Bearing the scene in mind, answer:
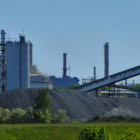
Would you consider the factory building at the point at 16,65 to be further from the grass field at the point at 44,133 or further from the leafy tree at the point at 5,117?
the grass field at the point at 44,133

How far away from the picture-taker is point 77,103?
1757 inches

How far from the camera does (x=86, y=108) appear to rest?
4362 centimetres

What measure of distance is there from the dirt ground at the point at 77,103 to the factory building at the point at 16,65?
18.0 meters

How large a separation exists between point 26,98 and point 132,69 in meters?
23.5

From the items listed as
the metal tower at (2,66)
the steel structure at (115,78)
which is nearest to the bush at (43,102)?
the steel structure at (115,78)

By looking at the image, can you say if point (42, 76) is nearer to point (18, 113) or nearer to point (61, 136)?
point (18, 113)

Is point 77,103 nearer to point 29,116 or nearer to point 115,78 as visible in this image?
point 29,116

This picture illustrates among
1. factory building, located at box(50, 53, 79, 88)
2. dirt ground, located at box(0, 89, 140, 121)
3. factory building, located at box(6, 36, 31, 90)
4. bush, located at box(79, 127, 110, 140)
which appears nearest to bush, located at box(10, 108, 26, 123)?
dirt ground, located at box(0, 89, 140, 121)

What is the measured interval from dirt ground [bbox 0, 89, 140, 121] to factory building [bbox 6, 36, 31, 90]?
18.0 meters

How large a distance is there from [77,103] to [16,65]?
2250cm

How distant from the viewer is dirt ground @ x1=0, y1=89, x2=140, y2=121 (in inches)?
1645

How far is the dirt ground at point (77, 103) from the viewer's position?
41.8m

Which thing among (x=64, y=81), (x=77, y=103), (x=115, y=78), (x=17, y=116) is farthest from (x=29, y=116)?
(x=64, y=81)

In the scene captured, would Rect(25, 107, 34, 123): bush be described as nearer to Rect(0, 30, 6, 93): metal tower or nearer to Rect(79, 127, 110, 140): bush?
Rect(79, 127, 110, 140): bush
